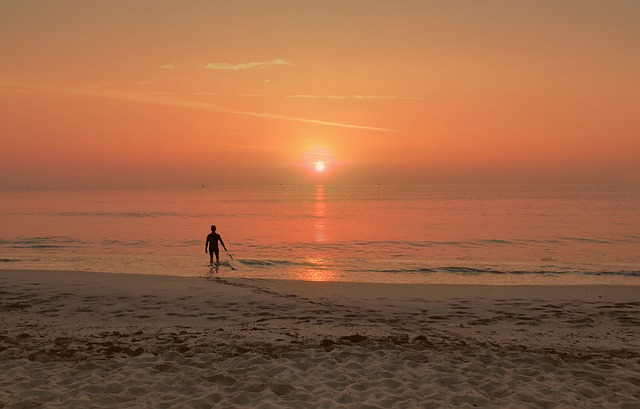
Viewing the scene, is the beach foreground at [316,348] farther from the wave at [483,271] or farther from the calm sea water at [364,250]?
the wave at [483,271]

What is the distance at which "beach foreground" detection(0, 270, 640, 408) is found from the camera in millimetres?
7914

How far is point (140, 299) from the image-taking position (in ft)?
55.4

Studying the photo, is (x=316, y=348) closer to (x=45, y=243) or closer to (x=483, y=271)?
(x=483, y=271)

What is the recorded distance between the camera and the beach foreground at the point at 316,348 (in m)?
7.91

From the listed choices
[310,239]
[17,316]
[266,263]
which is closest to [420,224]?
[310,239]

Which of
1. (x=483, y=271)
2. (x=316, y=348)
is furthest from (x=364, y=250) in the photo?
(x=316, y=348)

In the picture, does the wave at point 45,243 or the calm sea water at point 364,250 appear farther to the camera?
the wave at point 45,243

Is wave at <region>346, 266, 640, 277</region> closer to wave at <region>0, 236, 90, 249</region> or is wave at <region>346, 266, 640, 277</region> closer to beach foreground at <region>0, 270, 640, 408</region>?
beach foreground at <region>0, 270, 640, 408</region>

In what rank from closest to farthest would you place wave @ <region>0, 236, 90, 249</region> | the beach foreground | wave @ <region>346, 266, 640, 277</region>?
the beach foreground
wave @ <region>346, 266, 640, 277</region>
wave @ <region>0, 236, 90, 249</region>

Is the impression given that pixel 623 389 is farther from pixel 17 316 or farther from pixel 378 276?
pixel 378 276

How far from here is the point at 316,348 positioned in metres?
10.6

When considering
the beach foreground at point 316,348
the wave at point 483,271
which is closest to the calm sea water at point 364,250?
the wave at point 483,271

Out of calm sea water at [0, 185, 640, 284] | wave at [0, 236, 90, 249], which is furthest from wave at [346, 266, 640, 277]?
wave at [0, 236, 90, 249]

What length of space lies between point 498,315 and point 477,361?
214 inches
